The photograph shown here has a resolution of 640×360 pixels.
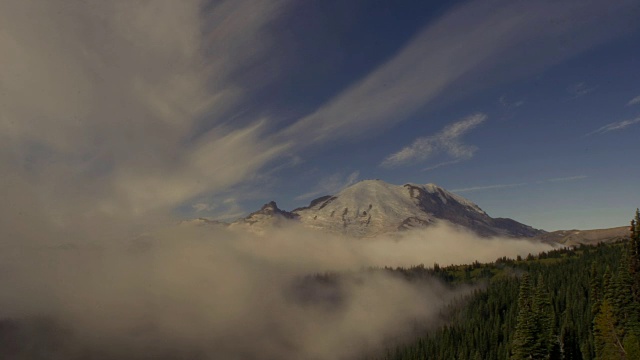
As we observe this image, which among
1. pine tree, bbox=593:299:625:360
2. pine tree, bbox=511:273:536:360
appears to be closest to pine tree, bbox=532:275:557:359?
pine tree, bbox=511:273:536:360

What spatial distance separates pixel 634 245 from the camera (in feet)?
323

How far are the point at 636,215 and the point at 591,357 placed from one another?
73046 mm

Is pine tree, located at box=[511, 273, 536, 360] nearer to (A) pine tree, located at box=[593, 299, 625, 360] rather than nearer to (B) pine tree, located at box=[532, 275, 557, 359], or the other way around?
(B) pine tree, located at box=[532, 275, 557, 359]

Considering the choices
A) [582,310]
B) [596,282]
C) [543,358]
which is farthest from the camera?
[582,310]

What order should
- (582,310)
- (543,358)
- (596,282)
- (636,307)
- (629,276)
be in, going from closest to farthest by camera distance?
1. (543,358)
2. (636,307)
3. (629,276)
4. (596,282)
5. (582,310)

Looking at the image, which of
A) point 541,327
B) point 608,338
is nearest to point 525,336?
point 541,327

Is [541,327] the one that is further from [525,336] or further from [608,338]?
[608,338]

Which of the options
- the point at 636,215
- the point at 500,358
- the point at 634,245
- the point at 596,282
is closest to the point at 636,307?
the point at 634,245

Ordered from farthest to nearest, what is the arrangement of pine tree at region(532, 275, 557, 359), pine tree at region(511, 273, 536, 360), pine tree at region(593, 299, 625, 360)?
1. pine tree at region(593, 299, 625, 360)
2. pine tree at region(532, 275, 557, 359)
3. pine tree at region(511, 273, 536, 360)

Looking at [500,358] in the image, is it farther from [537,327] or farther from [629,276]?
[537,327]

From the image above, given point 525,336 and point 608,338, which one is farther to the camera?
point 608,338

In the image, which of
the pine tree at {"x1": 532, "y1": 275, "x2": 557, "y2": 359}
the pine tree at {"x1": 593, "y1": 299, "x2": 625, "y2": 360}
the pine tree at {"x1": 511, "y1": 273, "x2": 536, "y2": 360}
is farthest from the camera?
the pine tree at {"x1": 593, "y1": 299, "x2": 625, "y2": 360}

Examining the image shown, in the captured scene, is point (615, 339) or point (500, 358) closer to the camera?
point (615, 339)

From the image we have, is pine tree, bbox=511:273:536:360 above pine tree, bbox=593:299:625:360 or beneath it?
above
